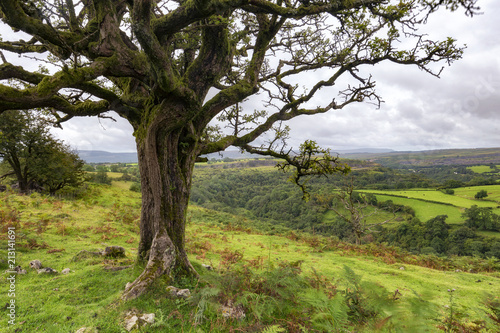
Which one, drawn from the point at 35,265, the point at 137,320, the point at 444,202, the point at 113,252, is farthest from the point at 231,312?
the point at 444,202

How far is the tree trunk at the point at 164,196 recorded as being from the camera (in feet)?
17.0

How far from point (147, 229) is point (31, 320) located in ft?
9.35

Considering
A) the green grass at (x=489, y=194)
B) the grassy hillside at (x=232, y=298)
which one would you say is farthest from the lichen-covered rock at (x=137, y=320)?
the green grass at (x=489, y=194)

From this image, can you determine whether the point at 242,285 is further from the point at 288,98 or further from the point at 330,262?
the point at 330,262

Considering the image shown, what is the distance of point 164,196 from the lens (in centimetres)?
564

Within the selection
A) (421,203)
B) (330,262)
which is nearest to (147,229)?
(330,262)

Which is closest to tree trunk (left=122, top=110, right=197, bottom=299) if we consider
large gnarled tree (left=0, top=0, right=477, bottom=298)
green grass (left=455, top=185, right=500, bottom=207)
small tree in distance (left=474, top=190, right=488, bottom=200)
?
large gnarled tree (left=0, top=0, right=477, bottom=298)

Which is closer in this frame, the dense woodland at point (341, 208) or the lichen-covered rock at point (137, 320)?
A: the lichen-covered rock at point (137, 320)

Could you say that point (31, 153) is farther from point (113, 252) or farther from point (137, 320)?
point (137, 320)

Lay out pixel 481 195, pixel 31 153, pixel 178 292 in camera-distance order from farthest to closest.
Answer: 1. pixel 481 195
2. pixel 31 153
3. pixel 178 292

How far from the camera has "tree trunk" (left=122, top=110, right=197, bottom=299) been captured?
205 inches

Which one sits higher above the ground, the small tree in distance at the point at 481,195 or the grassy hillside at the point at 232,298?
the grassy hillside at the point at 232,298

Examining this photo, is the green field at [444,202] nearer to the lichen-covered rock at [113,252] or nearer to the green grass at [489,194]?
the green grass at [489,194]

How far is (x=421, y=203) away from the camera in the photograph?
224 ft
